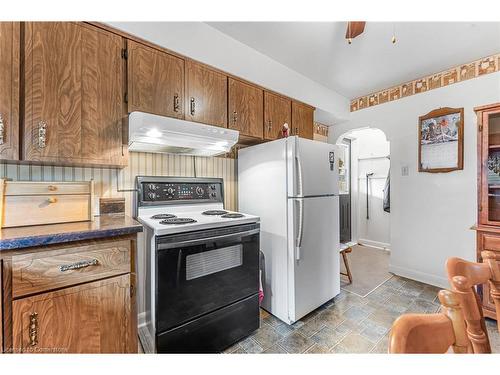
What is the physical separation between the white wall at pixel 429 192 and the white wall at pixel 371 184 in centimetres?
137

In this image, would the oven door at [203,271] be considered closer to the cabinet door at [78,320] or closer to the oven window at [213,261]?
the oven window at [213,261]

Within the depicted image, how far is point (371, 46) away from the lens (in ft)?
6.92

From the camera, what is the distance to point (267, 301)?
208 cm

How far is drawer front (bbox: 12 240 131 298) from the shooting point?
972 millimetres

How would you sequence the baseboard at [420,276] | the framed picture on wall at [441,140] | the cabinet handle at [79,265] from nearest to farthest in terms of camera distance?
the cabinet handle at [79,265] < the framed picture on wall at [441,140] < the baseboard at [420,276]

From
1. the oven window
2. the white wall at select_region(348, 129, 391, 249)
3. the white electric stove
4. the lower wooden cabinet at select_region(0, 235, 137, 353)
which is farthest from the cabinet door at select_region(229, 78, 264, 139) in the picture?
the white wall at select_region(348, 129, 391, 249)

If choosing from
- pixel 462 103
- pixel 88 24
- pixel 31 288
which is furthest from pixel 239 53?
pixel 462 103

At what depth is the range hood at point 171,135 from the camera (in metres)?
1.40

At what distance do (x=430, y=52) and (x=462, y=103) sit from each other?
0.71 metres

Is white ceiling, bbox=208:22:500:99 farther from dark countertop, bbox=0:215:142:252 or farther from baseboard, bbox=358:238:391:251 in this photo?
baseboard, bbox=358:238:391:251

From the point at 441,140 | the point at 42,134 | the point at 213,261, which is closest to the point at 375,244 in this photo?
the point at 441,140

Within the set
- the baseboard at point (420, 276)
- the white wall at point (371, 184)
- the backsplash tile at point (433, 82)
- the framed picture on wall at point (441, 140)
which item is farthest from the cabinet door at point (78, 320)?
the white wall at point (371, 184)

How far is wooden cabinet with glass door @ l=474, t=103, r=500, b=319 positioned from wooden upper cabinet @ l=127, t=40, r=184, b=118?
255cm

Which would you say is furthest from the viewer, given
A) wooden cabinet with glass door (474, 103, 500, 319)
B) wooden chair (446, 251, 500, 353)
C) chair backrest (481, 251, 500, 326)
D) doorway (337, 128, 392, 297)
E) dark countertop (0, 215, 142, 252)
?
doorway (337, 128, 392, 297)
